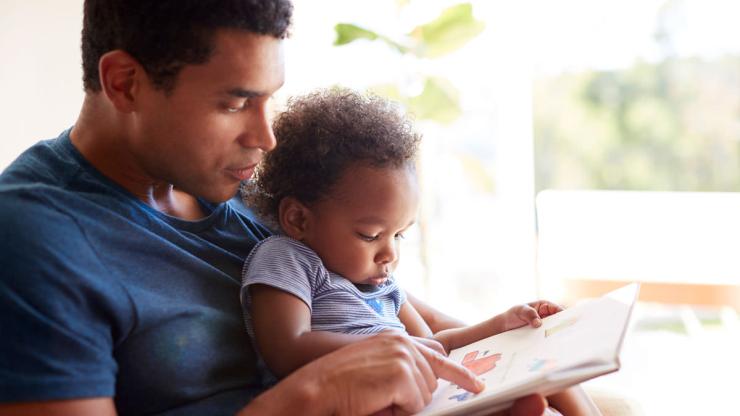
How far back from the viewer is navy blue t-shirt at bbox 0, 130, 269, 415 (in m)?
1.03

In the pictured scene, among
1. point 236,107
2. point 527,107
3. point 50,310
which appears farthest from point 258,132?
point 527,107

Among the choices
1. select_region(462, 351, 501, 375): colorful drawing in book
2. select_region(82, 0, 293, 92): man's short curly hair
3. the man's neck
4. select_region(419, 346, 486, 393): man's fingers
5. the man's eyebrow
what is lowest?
select_region(462, 351, 501, 375): colorful drawing in book

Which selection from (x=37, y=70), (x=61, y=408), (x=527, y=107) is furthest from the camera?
(x=527, y=107)

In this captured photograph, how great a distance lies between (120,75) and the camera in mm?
1231

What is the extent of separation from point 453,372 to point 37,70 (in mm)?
1915

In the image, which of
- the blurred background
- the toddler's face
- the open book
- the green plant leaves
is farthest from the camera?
the blurred background

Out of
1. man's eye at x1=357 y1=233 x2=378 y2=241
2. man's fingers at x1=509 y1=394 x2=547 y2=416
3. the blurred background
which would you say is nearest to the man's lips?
man's eye at x1=357 y1=233 x2=378 y2=241

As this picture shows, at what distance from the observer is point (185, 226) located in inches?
52.8

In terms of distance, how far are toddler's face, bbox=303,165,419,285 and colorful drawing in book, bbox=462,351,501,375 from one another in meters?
0.25

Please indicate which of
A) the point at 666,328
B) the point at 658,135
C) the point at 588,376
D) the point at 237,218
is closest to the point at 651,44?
the point at 658,135

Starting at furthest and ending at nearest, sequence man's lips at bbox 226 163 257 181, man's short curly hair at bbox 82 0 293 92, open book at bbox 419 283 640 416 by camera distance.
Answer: man's lips at bbox 226 163 257 181, man's short curly hair at bbox 82 0 293 92, open book at bbox 419 283 640 416

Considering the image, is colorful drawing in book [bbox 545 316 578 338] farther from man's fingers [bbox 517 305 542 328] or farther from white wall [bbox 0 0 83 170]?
white wall [bbox 0 0 83 170]

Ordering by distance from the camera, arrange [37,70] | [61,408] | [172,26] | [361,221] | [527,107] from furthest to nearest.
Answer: [527,107]
[37,70]
[361,221]
[172,26]
[61,408]

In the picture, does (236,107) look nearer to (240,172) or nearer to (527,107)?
(240,172)
